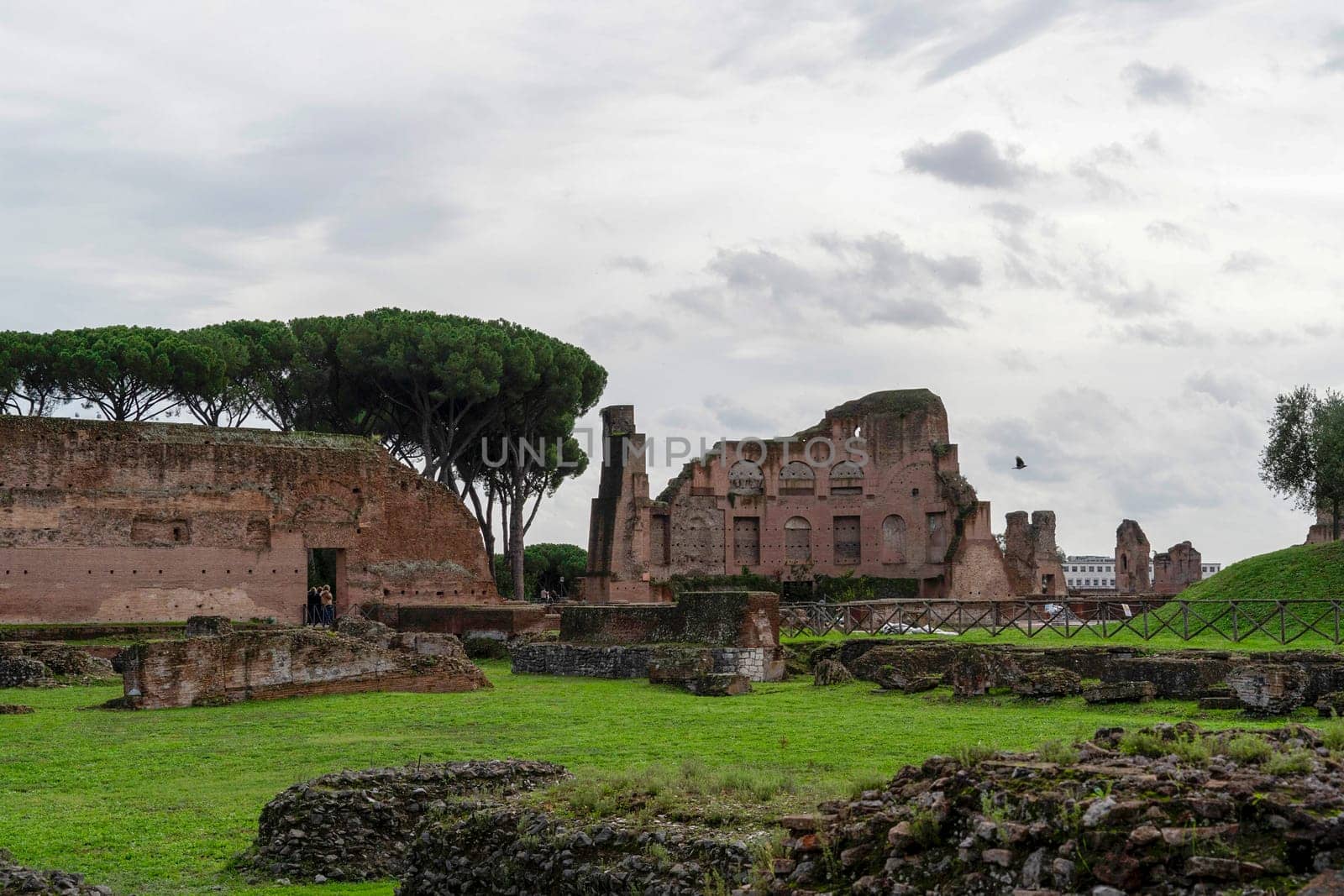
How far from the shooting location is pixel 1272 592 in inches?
979

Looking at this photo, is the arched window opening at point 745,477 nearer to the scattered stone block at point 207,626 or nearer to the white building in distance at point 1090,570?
the scattered stone block at point 207,626

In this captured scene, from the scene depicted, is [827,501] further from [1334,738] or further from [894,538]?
[1334,738]

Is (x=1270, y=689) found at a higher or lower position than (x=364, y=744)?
higher

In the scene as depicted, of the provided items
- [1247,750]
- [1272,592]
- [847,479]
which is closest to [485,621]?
[1272,592]

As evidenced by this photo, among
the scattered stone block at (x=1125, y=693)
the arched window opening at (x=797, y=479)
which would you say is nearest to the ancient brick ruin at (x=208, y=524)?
the arched window opening at (x=797, y=479)

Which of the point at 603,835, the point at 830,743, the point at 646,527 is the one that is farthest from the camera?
the point at 646,527

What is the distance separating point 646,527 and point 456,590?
33.4 feet

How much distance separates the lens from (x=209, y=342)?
40031 mm

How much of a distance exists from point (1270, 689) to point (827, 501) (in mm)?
34098

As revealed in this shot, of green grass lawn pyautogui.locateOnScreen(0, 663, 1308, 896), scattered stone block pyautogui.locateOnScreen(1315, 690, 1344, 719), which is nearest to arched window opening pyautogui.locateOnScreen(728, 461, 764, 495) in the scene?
green grass lawn pyautogui.locateOnScreen(0, 663, 1308, 896)

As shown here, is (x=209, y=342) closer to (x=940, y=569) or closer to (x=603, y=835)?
(x=940, y=569)

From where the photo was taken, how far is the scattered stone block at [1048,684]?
49.4 ft

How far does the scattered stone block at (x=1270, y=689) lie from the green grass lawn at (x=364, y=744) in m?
0.28

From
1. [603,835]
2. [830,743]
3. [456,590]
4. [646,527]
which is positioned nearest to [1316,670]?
[830,743]
